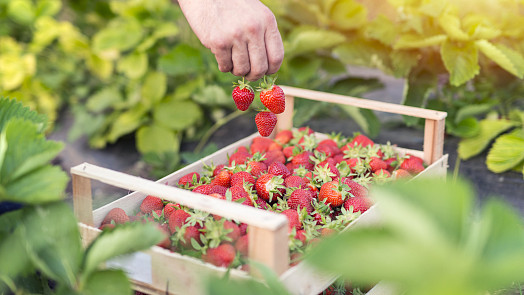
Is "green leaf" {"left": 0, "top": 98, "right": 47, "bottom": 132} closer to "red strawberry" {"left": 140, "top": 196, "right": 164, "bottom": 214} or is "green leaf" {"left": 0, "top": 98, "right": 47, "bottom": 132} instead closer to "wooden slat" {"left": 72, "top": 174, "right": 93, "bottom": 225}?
"wooden slat" {"left": 72, "top": 174, "right": 93, "bottom": 225}

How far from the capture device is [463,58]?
6.92 feet

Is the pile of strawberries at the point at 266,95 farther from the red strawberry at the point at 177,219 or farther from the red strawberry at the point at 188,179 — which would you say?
the red strawberry at the point at 177,219

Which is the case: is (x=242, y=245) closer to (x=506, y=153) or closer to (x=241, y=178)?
(x=241, y=178)

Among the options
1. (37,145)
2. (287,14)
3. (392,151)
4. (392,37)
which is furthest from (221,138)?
(37,145)

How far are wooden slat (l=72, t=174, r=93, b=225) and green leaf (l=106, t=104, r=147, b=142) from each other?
1.40 meters

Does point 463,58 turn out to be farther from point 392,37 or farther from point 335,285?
point 335,285

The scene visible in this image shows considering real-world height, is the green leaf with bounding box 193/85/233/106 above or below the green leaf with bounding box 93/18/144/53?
below

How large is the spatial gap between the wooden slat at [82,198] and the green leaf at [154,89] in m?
1.43

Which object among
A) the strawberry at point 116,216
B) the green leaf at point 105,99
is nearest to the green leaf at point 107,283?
the strawberry at point 116,216

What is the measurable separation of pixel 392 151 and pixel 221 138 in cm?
113

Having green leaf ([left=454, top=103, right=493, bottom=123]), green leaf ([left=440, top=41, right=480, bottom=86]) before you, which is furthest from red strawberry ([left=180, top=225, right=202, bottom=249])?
green leaf ([left=454, top=103, right=493, bottom=123])

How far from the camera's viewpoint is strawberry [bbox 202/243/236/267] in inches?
45.9

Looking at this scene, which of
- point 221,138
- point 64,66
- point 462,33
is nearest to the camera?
point 462,33

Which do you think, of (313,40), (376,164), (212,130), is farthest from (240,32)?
(212,130)
